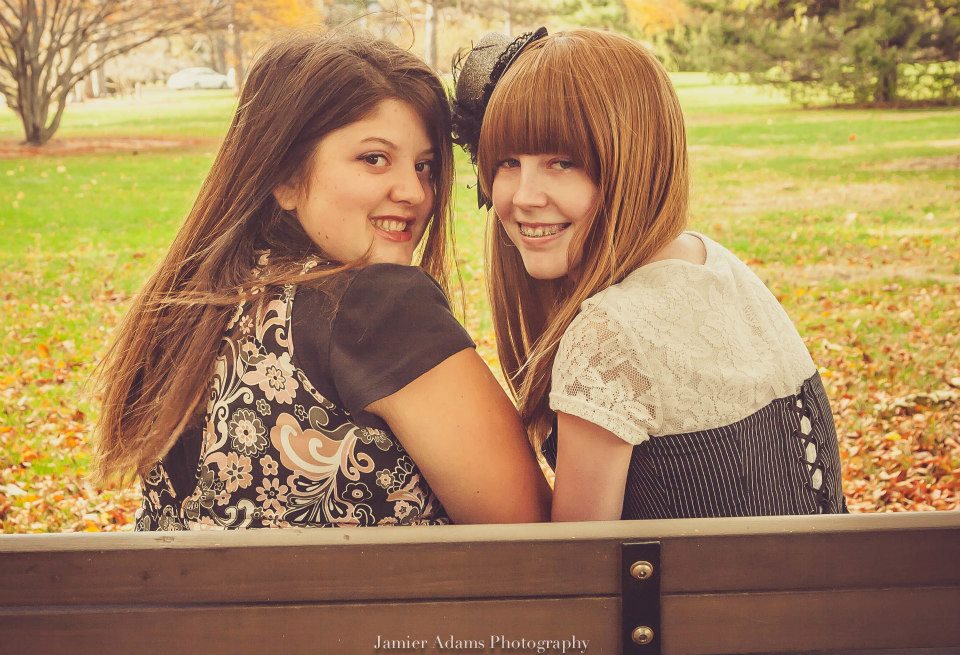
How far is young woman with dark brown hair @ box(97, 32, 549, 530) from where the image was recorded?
1.88 meters

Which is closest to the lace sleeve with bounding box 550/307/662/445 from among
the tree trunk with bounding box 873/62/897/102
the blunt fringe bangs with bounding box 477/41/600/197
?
the blunt fringe bangs with bounding box 477/41/600/197

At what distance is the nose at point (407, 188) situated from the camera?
2.24m

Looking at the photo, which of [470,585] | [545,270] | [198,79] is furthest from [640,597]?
[198,79]

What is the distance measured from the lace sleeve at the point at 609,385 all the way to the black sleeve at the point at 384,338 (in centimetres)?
21

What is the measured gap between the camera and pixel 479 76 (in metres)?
2.28

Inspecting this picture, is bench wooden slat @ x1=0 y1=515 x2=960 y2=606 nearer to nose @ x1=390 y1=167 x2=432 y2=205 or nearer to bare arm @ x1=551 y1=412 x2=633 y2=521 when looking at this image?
bare arm @ x1=551 y1=412 x2=633 y2=521

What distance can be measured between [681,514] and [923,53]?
11432 mm

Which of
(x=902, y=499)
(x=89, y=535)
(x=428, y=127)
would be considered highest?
(x=428, y=127)

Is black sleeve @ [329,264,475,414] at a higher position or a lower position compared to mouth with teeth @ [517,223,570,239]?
lower

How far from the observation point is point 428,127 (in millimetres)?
2318

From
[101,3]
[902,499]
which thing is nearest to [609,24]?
[101,3]

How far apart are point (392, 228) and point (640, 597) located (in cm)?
105

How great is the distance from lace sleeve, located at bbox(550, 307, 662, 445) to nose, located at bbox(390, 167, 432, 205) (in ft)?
1.83

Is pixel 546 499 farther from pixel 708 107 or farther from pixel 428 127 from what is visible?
pixel 708 107
